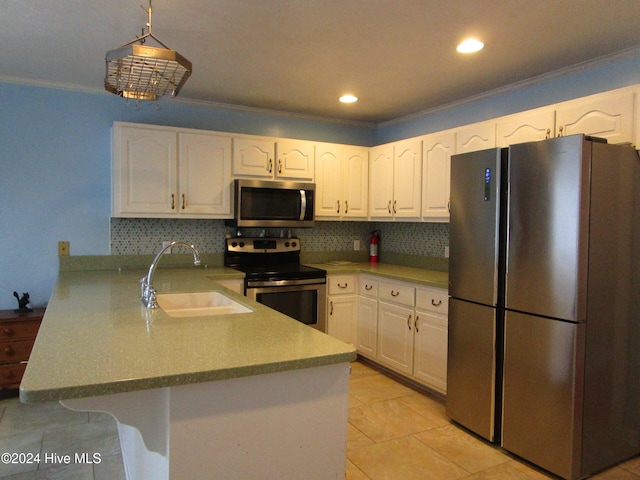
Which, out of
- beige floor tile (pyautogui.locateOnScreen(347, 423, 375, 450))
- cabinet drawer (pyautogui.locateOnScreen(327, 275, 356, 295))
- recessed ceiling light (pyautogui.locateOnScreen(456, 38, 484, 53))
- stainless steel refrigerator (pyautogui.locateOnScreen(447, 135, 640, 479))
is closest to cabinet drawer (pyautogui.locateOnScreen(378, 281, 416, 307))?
cabinet drawer (pyautogui.locateOnScreen(327, 275, 356, 295))

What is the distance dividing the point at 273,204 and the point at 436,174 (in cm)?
138

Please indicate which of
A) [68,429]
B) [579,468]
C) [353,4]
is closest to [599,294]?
[579,468]

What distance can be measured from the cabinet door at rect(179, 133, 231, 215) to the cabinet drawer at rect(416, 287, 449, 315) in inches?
67.2

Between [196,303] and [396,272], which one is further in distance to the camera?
[396,272]

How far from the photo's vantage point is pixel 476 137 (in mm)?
3080

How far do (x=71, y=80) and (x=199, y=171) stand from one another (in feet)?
3.70

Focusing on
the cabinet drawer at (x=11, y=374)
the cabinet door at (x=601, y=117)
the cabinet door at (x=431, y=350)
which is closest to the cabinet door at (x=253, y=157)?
the cabinet door at (x=431, y=350)

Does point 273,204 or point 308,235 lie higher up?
point 273,204

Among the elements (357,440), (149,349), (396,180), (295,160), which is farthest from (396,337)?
(149,349)

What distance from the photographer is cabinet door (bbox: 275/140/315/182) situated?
3.88m

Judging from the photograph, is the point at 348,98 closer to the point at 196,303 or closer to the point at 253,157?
the point at 253,157

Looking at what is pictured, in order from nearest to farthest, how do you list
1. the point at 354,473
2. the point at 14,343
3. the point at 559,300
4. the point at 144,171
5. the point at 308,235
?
the point at 559,300
the point at 354,473
the point at 14,343
the point at 144,171
the point at 308,235

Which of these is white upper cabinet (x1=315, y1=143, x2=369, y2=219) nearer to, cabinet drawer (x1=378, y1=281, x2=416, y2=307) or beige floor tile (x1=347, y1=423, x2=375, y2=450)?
cabinet drawer (x1=378, y1=281, x2=416, y2=307)

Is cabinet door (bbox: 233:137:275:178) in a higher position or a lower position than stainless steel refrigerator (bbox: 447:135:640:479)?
higher
